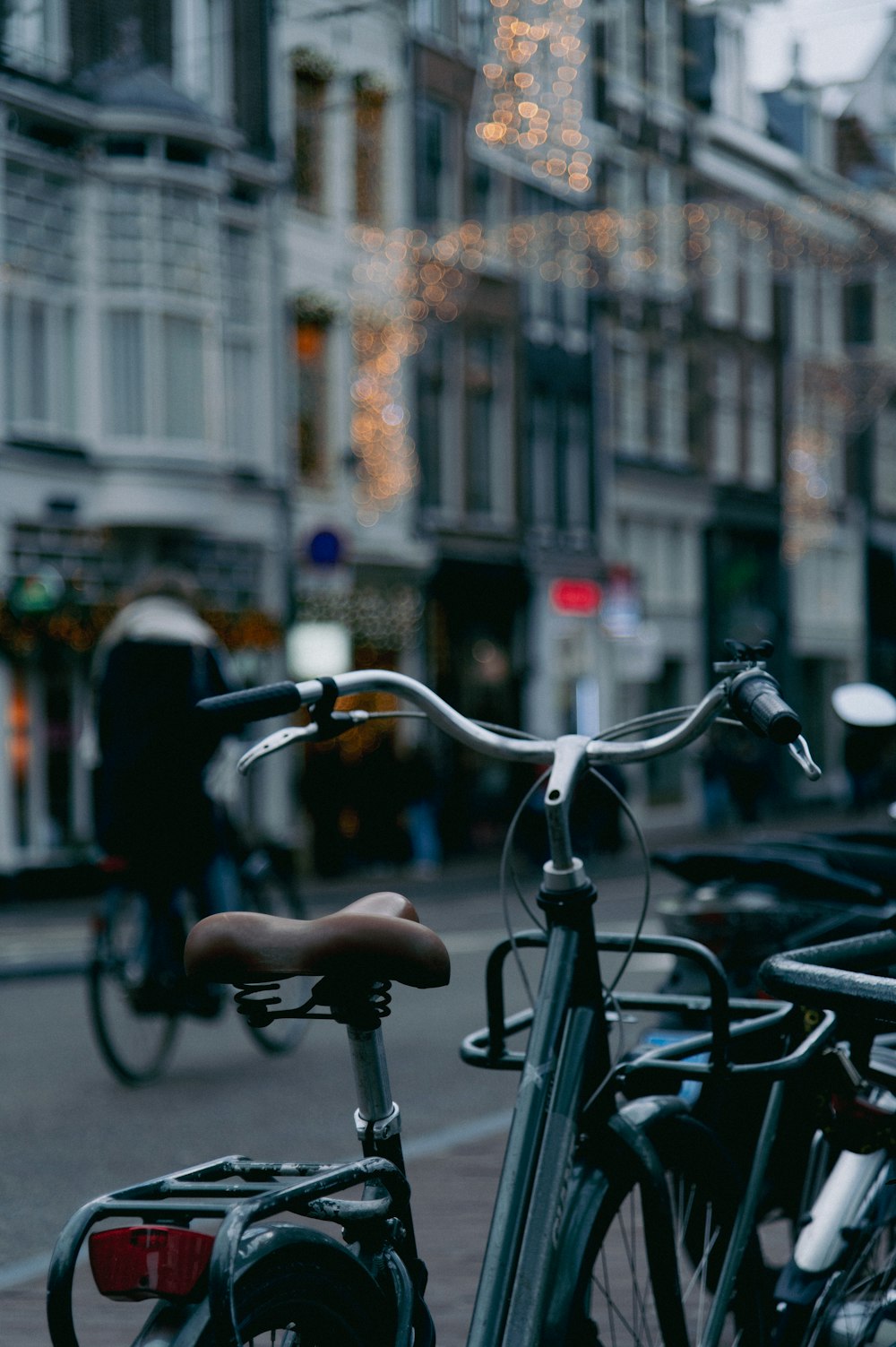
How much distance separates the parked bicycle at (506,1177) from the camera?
2158mm

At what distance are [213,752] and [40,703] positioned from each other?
45.1ft

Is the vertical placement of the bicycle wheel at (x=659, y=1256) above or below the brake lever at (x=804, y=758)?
below

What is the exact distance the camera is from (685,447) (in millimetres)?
A: 38531

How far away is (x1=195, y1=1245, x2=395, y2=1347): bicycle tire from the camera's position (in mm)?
2150

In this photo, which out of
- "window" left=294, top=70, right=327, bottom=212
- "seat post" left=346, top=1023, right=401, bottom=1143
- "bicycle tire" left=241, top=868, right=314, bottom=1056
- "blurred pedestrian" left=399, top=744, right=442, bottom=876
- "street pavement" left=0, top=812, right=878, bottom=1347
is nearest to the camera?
"seat post" left=346, top=1023, right=401, bottom=1143

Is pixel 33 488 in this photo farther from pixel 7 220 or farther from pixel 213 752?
pixel 213 752

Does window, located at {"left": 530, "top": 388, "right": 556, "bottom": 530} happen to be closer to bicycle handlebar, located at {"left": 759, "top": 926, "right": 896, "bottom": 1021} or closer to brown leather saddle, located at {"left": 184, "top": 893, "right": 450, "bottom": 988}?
bicycle handlebar, located at {"left": 759, "top": 926, "right": 896, "bottom": 1021}

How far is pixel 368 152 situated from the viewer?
27.3 metres

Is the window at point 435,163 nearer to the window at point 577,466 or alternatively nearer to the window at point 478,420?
the window at point 478,420

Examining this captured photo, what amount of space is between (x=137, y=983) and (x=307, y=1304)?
561 centimetres

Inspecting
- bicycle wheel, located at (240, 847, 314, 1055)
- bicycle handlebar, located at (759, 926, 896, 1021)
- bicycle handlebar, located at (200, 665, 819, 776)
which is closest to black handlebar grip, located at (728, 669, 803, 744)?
bicycle handlebar, located at (200, 665, 819, 776)

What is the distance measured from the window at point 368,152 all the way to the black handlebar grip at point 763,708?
2501 cm

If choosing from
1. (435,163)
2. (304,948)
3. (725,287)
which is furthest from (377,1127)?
(725,287)

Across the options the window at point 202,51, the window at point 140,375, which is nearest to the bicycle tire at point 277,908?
Result: the window at point 140,375
